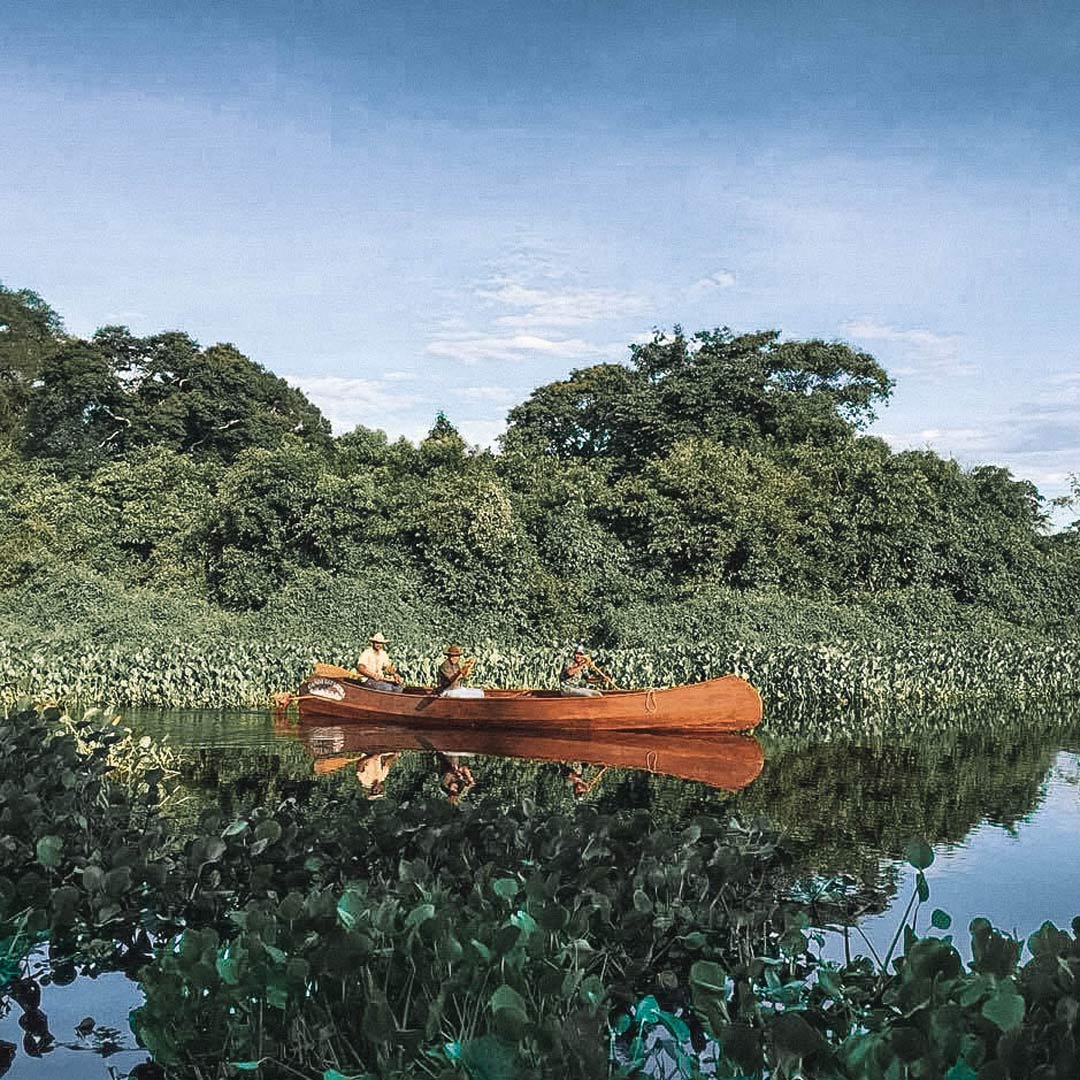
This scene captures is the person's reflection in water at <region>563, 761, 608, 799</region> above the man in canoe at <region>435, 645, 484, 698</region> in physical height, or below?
below

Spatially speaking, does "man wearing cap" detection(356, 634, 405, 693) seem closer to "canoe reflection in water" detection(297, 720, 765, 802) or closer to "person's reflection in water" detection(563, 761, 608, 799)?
"canoe reflection in water" detection(297, 720, 765, 802)

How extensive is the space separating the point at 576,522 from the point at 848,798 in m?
12.9

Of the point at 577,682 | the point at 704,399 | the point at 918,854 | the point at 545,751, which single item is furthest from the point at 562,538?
the point at 918,854

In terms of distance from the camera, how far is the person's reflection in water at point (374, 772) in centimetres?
891

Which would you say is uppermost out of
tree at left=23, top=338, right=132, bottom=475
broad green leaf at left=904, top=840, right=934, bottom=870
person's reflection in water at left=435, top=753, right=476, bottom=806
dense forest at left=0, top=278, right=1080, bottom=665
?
tree at left=23, top=338, right=132, bottom=475

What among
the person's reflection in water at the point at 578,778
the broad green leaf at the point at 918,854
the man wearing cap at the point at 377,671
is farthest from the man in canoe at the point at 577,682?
the broad green leaf at the point at 918,854

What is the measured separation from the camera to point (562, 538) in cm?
2120

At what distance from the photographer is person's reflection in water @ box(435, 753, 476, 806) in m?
8.89

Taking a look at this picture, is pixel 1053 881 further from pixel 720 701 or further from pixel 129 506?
pixel 129 506

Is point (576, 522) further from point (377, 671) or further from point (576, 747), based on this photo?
point (576, 747)

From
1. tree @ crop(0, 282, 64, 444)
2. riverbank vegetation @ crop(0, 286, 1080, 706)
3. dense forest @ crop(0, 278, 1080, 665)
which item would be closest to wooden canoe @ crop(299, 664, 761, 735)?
riverbank vegetation @ crop(0, 286, 1080, 706)

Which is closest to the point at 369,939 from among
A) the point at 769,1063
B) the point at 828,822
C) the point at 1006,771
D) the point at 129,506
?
the point at 769,1063

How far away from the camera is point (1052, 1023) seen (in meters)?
2.60

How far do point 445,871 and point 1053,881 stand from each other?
→ 396 centimetres
